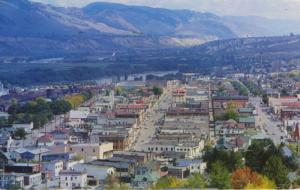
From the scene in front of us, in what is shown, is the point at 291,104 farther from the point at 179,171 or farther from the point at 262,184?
the point at 262,184

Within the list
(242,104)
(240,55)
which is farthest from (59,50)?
(242,104)

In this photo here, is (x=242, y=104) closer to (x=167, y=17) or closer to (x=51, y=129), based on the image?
(x=51, y=129)

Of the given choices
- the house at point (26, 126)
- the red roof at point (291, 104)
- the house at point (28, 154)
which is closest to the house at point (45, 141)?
the house at point (28, 154)

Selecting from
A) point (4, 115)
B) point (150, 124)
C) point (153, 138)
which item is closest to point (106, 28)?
point (4, 115)

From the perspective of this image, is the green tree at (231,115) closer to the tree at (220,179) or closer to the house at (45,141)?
the house at (45,141)

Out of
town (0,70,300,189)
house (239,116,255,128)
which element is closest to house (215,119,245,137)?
town (0,70,300,189)

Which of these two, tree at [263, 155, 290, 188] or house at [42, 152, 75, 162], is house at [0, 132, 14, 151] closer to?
house at [42, 152, 75, 162]

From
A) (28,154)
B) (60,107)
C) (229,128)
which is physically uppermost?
(60,107)
